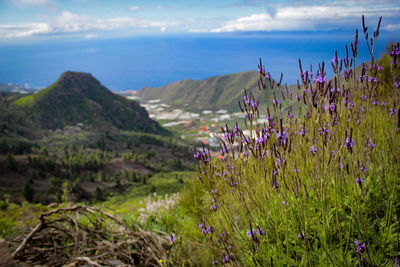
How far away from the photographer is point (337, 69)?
171 centimetres

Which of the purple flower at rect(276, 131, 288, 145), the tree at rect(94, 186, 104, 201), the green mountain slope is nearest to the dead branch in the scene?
the purple flower at rect(276, 131, 288, 145)

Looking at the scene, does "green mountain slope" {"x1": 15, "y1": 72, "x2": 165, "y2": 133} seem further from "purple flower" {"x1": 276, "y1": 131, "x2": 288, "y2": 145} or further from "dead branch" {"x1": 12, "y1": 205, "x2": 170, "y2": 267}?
"purple flower" {"x1": 276, "y1": 131, "x2": 288, "y2": 145}

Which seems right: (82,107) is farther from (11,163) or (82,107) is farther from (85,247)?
(85,247)

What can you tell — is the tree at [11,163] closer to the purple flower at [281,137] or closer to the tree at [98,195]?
the tree at [98,195]

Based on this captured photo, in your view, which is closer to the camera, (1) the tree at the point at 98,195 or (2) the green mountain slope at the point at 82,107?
(1) the tree at the point at 98,195

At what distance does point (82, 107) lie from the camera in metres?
119

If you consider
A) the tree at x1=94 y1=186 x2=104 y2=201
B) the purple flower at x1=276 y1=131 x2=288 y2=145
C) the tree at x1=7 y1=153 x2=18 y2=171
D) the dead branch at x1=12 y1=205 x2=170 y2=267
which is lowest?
the tree at x1=94 y1=186 x2=104 y2=201

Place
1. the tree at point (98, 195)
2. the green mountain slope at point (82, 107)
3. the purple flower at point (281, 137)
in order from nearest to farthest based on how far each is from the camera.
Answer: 1. the purple flower at point (281, 137)
2. the tree at point (98, 195)
3. the green mountain slope at point (82, 107)

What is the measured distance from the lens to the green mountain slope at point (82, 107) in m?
104

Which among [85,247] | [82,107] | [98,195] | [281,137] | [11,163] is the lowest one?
[98,195]

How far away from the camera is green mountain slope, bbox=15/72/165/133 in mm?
103887

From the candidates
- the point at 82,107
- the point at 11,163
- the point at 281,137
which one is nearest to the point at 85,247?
the point at 281,137

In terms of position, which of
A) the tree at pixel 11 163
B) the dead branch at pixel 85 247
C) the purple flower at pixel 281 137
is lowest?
the tree at pixel 11 163

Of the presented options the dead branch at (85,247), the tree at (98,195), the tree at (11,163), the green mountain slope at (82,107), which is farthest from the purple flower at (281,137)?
the green mountain slope at (82,107)
